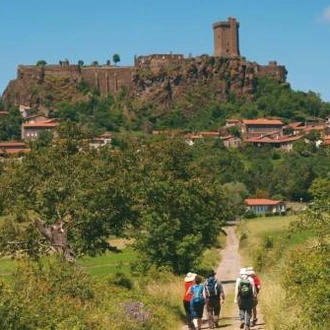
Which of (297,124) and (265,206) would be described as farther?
(297,124)

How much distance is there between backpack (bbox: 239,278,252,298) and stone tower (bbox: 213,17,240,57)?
14964cm

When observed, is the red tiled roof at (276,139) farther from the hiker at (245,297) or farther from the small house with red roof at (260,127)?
the hiker at (245,297)

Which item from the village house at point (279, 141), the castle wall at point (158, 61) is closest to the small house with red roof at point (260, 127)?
the village house at point (279, 141)

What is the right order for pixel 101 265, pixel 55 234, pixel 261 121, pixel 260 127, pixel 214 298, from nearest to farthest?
pixel 214 298, pixel 55 234, pixel 101 265, pixel 260 127, pixel 261 121

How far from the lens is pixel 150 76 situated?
156875 millimetres

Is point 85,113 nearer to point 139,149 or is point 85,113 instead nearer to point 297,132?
point 297,132

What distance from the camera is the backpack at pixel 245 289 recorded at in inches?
618

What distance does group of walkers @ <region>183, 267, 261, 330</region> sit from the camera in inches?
621

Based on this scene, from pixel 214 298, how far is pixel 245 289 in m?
1.11

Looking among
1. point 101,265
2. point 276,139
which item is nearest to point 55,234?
point 101,265

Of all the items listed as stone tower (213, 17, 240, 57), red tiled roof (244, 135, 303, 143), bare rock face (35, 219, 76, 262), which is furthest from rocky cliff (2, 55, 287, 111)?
bare rock face (35, 219, 76, 262)

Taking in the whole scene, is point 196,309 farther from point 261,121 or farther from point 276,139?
point 261,121

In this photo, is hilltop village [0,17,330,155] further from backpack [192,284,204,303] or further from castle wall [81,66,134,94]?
backpack [192,284,204,303]

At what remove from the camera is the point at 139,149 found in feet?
103
